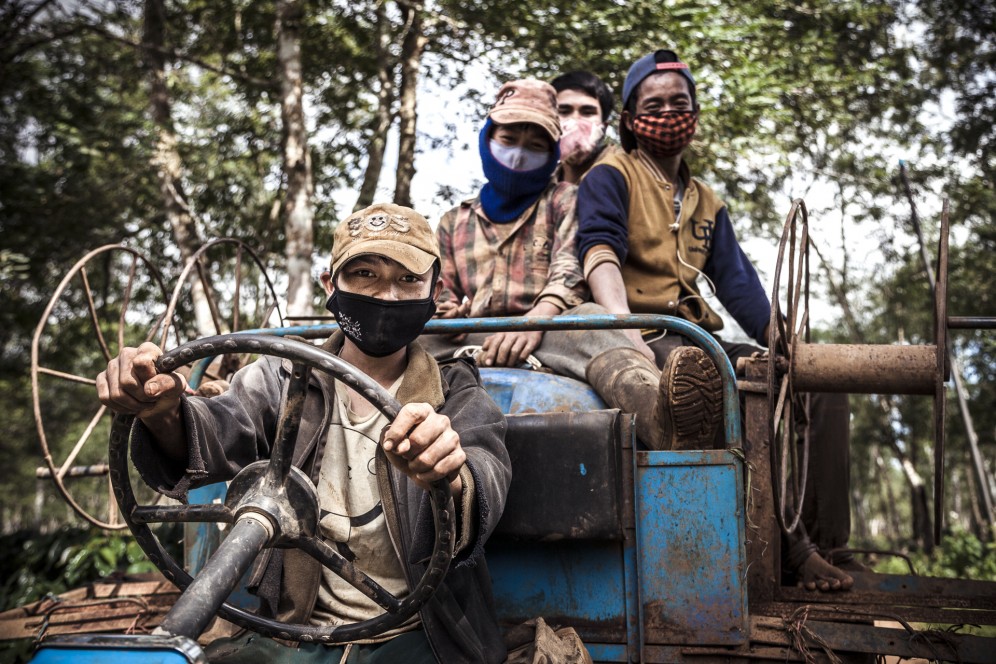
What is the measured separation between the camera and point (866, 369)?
10.6 feet

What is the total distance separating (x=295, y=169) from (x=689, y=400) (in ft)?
21.3

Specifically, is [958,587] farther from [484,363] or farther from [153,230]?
[153,230]

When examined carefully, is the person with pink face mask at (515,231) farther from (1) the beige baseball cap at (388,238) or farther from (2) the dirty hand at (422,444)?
(2) the dirty hand at (422,444)

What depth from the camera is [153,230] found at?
11.4 meters

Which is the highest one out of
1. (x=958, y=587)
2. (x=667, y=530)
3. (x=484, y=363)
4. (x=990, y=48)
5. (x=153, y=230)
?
(x=990, y=48)

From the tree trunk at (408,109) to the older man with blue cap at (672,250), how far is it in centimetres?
534

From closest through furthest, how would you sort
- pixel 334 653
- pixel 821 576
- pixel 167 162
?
pixel 334 653, pixel 821 576, pixel 167 162

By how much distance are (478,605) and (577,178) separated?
128 inches

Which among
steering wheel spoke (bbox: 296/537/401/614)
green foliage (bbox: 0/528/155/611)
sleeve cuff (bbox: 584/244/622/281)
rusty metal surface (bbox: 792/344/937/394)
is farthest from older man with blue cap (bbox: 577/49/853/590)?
green foliage (bbox: 0/528/155/611)

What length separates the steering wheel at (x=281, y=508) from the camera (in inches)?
66.3

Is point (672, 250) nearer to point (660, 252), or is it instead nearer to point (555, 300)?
point (660, 252)

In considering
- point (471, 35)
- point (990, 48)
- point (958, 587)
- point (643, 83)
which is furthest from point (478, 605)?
point (990, 48)

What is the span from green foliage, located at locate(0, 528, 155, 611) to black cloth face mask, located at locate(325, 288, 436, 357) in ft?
19.8

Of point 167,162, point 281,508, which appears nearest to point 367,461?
point 281,508
